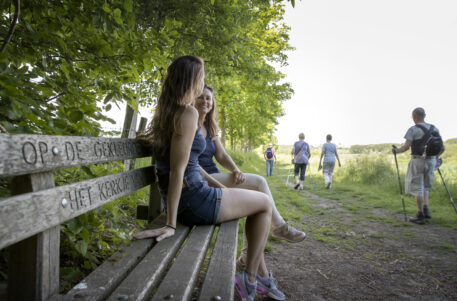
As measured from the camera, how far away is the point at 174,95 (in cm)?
229

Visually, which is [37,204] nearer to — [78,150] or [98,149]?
[78,150]

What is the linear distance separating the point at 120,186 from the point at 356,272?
278 cm

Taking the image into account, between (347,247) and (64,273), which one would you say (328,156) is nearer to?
(347,247)

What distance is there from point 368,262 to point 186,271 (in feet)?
9.85

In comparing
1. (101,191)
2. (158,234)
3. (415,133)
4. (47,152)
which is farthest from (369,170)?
(47,152)

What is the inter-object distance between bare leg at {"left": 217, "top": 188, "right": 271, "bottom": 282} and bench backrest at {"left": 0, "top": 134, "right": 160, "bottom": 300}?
95cm

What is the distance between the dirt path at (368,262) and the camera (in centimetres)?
293

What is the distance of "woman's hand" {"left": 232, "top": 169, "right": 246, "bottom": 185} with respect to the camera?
306 centimetres

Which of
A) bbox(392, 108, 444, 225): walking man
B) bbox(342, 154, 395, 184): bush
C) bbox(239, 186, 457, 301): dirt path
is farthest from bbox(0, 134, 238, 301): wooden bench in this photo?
bbox(342, 154, 395, 184): bush

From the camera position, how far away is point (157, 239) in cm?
195

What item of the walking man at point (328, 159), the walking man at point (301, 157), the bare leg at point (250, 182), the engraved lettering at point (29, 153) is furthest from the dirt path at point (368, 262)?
the walking man at point (301, 157)

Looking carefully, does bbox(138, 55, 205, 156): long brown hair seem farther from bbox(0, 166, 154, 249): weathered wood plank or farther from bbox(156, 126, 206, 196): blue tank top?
bbox(0, 166, 154, 249): weathered wood plank

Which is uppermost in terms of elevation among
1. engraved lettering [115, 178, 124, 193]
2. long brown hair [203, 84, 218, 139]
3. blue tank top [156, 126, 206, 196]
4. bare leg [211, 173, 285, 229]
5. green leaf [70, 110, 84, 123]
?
long brown hair [203, 84, 218, 139]

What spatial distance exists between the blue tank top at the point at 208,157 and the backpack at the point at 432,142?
4.68 metres
